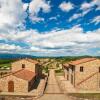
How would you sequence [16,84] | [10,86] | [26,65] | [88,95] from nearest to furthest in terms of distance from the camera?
[88,95] → [16,84] → [10,86] → [26,65]

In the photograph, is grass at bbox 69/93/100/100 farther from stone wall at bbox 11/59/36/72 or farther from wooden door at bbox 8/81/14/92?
stone wall at bbox 11/59/36/72

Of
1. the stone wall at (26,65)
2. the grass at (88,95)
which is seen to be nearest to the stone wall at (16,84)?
the grass at (88,95)

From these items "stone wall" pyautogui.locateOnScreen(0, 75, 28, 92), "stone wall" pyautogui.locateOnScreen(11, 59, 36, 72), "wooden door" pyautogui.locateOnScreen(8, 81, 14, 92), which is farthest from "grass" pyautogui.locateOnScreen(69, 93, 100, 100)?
"stone wall" pyautogui.locateOnScreen(11, 59, 36, 72)

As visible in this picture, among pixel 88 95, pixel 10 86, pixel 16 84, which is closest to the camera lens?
pixel 88 95

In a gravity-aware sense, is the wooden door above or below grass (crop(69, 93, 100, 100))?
above

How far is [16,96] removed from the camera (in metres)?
46.4

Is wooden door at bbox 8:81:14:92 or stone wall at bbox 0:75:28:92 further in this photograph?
wooden door at bbox 8:81:14:92

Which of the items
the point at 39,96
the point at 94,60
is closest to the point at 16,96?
the point at 39,96

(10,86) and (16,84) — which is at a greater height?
(16,84)

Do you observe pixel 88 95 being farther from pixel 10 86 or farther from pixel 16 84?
pixel 10 86

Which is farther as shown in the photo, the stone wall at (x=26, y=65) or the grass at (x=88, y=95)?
the stone wall at (x=26, y=65)

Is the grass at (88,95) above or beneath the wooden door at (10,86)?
beneath

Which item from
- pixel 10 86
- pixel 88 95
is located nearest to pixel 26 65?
pixel 10 86

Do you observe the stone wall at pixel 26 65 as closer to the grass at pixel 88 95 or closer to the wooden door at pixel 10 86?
the wooden door at pixel 10 86
